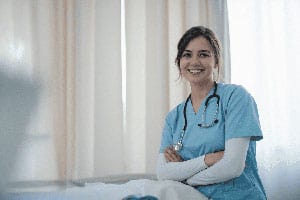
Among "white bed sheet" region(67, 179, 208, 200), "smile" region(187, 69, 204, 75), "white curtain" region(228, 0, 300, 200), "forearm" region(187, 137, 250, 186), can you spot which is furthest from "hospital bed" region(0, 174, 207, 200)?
"white curtain" region(228, 0, 300, 200)

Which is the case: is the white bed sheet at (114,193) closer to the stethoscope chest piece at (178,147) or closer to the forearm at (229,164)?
the forearm at (229,164)

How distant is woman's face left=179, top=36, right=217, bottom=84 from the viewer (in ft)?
4.96

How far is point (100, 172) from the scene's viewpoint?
7.05ft

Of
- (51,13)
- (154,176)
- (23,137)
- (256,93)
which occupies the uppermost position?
(51,13)

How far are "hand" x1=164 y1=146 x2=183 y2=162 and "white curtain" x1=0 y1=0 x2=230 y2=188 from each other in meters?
0.72

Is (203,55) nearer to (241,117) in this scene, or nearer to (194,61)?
(194,61)

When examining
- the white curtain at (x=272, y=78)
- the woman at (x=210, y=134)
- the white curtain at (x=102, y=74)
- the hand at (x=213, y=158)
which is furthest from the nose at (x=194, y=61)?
the white curtain at (x=272, y=78)

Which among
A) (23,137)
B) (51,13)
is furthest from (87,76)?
(23,137)

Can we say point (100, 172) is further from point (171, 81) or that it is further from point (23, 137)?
point (23, 137)

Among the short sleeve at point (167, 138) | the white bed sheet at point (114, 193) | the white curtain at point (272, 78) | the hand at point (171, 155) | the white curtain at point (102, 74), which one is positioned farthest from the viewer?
the white curtain at point (272, 78)

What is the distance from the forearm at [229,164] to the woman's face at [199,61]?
30 cm

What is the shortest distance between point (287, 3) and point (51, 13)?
4.41 feet

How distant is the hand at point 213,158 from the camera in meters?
1.33

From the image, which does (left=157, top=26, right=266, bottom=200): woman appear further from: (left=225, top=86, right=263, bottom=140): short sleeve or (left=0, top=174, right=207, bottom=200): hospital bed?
(left=0, top=174, right=207, bottom=200): hospital bed
